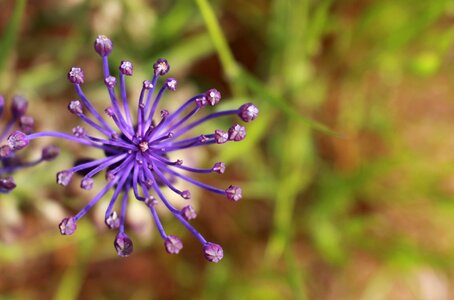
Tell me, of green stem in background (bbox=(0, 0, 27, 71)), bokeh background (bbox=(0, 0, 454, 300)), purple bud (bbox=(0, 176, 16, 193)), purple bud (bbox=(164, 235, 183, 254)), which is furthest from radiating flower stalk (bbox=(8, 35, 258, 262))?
bokeh background (bbox=(0, 0, 454, 300))

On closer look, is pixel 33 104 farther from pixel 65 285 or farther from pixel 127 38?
pixel 65 285

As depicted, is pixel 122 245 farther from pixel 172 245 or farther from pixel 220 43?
pixel 220 43

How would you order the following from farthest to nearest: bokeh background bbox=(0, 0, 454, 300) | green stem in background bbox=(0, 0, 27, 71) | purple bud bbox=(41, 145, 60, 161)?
1. bokeh background bbox=(0, 0, 454, 300)
2. green stem in background bbox=(0, 0, 27, 71)
3. purple bud bbox=(41, 145, 60, 161)

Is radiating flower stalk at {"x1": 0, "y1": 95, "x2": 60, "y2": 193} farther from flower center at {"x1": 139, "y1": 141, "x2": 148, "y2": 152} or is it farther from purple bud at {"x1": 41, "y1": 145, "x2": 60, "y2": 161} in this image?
flower center at {"x1": 139, "y1": 141, "x2": 148, "y2": 152}

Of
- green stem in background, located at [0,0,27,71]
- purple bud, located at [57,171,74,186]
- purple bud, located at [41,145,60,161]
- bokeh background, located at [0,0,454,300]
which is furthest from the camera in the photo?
bokeh background, located at [0,0,454,300]

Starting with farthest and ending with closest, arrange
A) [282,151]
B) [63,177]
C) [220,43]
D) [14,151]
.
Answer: [282,151] → [220,43] → [14,151] → [63,177]

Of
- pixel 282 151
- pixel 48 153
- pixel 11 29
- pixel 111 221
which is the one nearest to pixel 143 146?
pixel 111 221

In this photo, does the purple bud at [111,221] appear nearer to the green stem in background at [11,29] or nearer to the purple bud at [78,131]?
the purple bud at [78,131]

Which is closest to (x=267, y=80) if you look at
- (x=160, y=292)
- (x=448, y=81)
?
(x=448, y=81)
